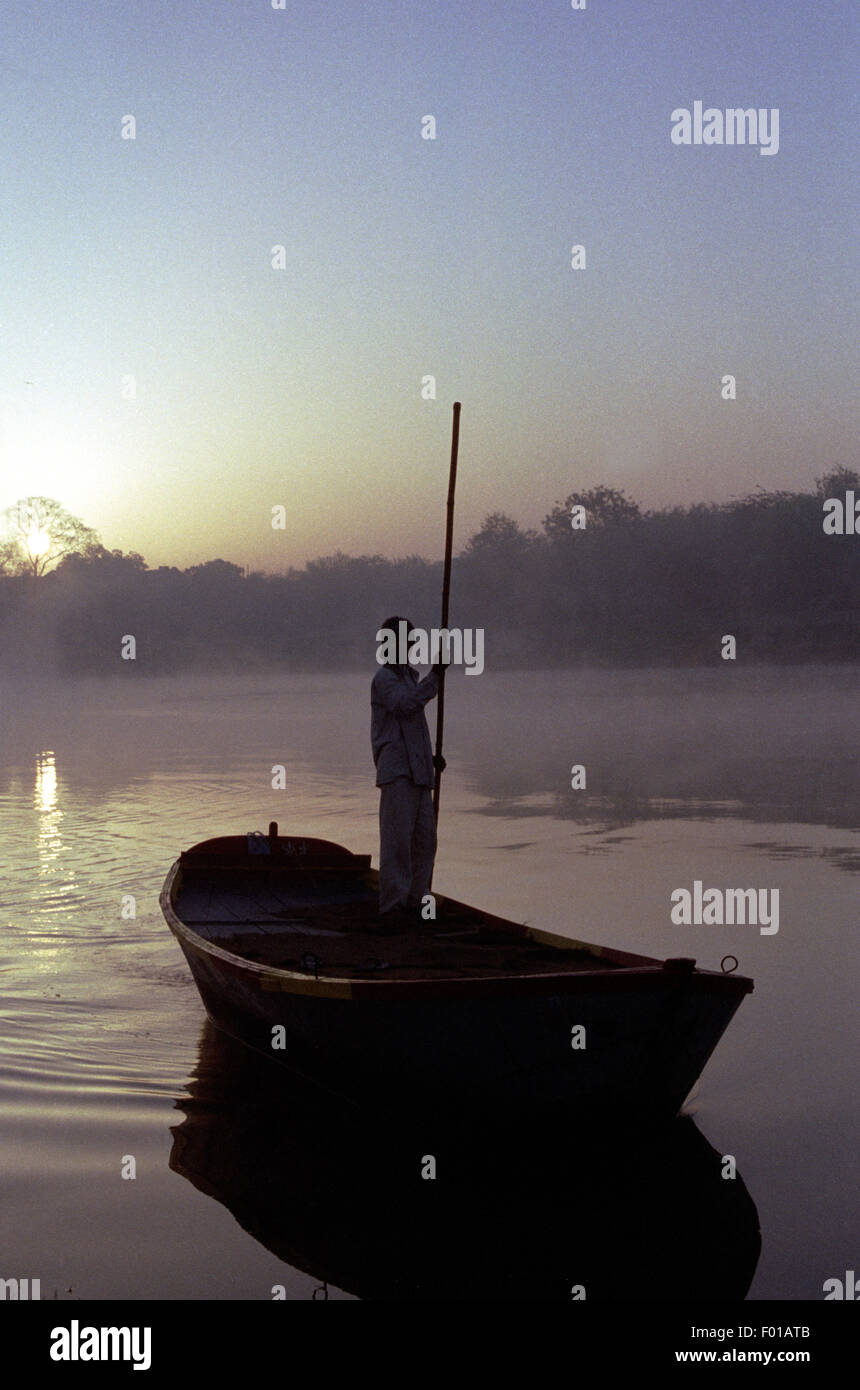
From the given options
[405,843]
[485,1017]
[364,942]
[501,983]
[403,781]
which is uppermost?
[403,781]

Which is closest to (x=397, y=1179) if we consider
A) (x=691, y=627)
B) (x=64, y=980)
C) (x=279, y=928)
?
(x=279, y=928)

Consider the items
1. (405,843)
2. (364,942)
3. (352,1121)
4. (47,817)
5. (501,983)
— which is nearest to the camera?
(501,983)

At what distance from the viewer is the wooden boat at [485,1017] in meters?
5.42

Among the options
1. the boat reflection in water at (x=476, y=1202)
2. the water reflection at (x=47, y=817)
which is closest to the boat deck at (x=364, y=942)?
the boat reflection in water at (x=476, y=1202)

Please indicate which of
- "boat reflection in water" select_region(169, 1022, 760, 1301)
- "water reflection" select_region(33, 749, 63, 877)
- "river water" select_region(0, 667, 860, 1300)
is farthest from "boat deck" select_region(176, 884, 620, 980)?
"water reflection" select_region(33, 749, 63, 877)

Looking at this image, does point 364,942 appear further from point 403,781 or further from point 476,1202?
point 476,1202

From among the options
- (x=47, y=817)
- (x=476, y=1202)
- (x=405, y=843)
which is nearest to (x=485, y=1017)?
(x=476, y=1202)

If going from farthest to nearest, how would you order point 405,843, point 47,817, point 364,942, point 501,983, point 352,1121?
point 47,817
point 405,843
point 364,942
point 352,1121
point 501,983

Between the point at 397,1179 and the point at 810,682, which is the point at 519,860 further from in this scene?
the point at 810,682

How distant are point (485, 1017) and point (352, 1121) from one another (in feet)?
4.24

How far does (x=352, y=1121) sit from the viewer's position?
6352mm

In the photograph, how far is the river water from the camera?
4.97 meters

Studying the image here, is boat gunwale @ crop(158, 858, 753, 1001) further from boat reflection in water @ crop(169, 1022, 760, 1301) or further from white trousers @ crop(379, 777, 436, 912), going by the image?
white trousers @ crop(379, 777, 436, 912)

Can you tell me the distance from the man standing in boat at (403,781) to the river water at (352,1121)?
147cm
